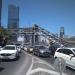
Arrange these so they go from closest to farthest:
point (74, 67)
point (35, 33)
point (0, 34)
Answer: point (74, 67) < point (0, 34) < point (35, 33)

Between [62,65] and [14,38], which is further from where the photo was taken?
[14,38]

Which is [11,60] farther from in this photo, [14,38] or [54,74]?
[14,38]

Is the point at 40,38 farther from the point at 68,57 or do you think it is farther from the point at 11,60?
the point at 68,57

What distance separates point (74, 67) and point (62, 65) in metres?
8.84

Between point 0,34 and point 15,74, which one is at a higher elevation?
point 0,34

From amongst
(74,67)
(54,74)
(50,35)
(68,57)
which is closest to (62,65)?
(54,74)

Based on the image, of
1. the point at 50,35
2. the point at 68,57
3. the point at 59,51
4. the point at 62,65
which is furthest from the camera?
the point at 50,35

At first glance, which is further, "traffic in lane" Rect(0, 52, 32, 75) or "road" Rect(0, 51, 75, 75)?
"traffic in lane" Rect(0, 52, 32, 75)

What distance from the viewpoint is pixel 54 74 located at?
41.9 ft

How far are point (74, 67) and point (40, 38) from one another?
102 metres

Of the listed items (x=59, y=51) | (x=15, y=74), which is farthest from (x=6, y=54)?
(x=15, y=74)

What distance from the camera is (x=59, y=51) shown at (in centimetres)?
1927

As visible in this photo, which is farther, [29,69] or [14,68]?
[14,68]

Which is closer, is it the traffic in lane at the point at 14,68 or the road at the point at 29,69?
the road at the point at 29,69
